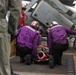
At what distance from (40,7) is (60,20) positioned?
935 mm

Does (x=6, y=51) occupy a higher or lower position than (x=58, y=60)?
higher

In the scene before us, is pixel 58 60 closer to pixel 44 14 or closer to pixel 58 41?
pixel 58 41

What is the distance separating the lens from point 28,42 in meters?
10.8

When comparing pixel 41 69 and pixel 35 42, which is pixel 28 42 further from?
pixel 41 69

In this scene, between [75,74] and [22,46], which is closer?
[75,74]

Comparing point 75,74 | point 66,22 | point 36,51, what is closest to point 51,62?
point 36,51

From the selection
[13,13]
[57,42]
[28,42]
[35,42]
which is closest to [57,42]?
[57,42]

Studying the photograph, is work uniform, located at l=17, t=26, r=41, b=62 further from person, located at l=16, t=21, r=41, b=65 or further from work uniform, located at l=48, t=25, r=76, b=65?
work uniform, located at l=48, t=25, r=76, b=65

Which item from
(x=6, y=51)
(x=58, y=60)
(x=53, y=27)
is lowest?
(x=58, y=60)

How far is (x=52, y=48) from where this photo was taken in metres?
10.9

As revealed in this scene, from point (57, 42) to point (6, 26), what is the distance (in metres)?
5.99

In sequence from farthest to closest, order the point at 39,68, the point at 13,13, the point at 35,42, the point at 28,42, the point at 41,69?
the point at 28,42, the point at 35,42, the point at 39,68, the point at 41,69, the point at 13,13

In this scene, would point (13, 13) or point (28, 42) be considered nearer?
point (13, 13)

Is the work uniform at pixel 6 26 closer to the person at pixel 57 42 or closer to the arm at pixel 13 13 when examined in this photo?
the arm at pixel 13 13
